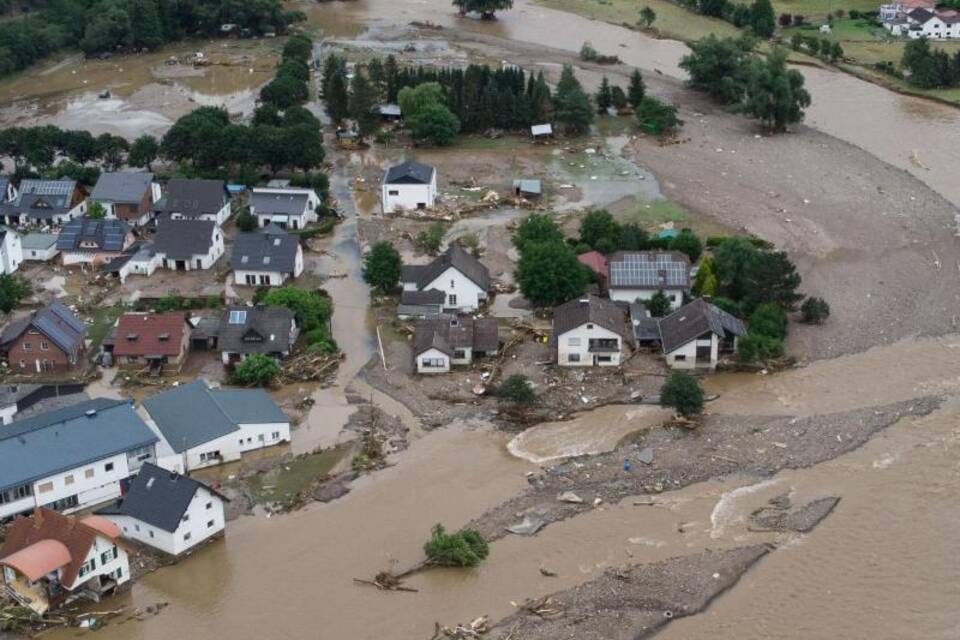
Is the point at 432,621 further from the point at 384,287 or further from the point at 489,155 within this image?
the point at 489,155

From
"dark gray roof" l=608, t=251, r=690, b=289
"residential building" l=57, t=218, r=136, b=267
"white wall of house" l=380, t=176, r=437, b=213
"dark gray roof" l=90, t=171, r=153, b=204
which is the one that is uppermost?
"dark gray roof" l=608, t=251, r=690, b=289

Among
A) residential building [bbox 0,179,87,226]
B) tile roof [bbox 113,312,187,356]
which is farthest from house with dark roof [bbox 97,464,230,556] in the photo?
residential building [bbox 0,179,87,226]

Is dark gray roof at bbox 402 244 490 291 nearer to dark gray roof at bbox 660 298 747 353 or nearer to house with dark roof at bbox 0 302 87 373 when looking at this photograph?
dark gray roof at bbox 660 298 747 353

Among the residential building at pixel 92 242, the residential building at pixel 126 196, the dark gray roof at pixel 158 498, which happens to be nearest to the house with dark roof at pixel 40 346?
the residential building at pixel 92 242

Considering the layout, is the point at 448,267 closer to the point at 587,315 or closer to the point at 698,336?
the point at 587,315

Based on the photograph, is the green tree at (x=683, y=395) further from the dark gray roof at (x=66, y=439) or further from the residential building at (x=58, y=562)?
the residential building at (x=58, y=562)

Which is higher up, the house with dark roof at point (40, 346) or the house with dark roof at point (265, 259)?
the house with dark roof at point (265, 259)

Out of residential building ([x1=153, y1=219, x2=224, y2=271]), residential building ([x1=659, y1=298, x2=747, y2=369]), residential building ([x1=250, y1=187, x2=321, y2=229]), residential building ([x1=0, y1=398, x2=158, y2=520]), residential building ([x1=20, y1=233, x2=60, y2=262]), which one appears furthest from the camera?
residential building ([x1=250, y1=187, x2=321, y2=229])
